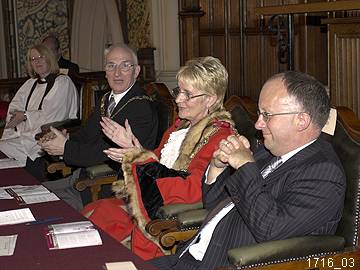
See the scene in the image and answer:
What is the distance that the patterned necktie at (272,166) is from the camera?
2606 mm

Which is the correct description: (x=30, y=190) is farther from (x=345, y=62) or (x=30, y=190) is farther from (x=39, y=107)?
(x=39, y=107)

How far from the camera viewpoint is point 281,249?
7.80 feet

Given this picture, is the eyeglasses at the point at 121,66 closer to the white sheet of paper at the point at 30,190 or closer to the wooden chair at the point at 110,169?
the wooden chair at the point at 110,169

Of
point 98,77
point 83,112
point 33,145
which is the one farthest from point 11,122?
point 98,77

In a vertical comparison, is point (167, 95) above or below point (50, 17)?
below

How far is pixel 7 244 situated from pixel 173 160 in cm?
125

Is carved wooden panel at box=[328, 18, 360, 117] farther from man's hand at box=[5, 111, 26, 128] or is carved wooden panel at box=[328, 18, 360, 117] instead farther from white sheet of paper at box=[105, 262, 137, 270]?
man's hand at box=[5, 111, 26, 128]

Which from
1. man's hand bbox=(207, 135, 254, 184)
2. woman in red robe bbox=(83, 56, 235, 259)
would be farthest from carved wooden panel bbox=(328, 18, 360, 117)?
man's hand bbox=(207, 135, 254, 184)

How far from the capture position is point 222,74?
3.33m

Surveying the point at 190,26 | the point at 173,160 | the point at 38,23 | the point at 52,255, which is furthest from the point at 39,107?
the point at 38,23

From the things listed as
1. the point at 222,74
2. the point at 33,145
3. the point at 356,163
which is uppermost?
the point at 222,74

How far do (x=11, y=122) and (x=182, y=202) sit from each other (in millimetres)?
3006

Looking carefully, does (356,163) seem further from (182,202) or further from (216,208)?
(182,202)

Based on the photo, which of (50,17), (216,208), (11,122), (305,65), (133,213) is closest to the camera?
(216,208)
